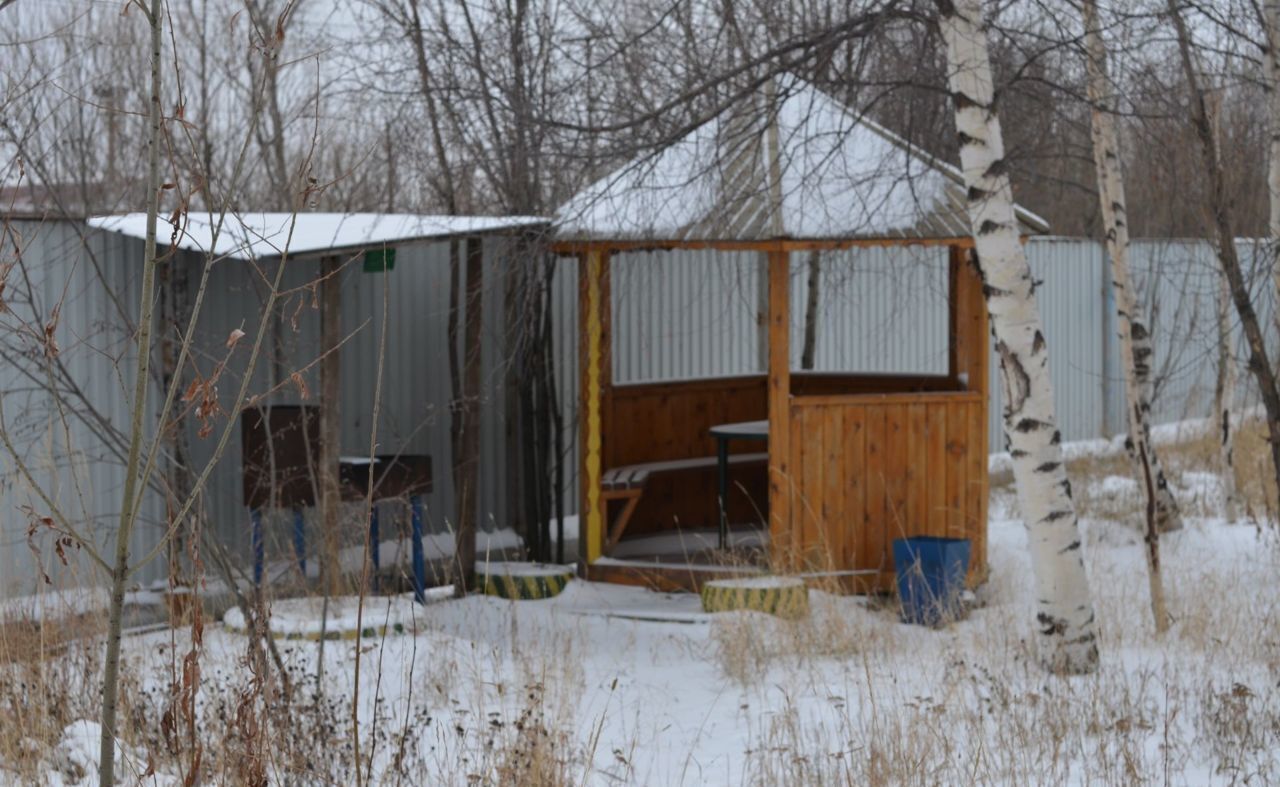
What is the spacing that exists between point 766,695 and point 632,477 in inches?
145

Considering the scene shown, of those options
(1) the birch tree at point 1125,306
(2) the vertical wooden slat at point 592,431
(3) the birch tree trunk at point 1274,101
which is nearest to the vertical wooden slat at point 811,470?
(2) the vertical wooden slat at point 592,431

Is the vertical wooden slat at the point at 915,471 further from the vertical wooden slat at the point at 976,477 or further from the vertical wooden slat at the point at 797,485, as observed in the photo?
the vertical wooden slat at the point at 797,485

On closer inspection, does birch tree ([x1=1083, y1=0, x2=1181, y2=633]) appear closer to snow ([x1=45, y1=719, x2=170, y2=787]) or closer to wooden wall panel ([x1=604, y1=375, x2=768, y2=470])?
wooden wall panel ([x1=604, y1=375, x2=768, y2=470])

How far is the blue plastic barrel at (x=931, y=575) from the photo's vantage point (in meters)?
8.09

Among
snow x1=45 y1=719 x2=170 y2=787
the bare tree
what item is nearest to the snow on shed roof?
the bare tree

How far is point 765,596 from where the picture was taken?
7852mm

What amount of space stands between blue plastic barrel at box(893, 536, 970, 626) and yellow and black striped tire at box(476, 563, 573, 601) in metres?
2.12

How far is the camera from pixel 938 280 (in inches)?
641

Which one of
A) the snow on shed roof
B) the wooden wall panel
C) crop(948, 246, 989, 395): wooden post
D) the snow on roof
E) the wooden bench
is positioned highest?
the snow on shed roof

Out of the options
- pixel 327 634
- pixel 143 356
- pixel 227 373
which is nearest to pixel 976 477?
pixel 327 634

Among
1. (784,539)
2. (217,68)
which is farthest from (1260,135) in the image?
(217,68)

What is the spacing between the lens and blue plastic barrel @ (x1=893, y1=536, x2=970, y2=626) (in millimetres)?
8086

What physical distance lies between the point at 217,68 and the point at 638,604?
33.4ft

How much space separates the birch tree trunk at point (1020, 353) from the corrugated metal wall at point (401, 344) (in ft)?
4.25
